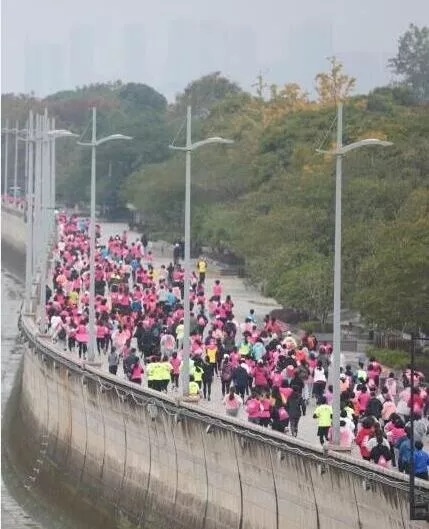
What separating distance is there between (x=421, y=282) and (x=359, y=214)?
15.6 m

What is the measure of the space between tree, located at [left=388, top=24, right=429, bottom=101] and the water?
181ft

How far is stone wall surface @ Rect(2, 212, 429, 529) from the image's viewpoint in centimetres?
3152

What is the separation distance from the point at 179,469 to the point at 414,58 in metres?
152

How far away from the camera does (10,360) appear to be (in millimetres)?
81062

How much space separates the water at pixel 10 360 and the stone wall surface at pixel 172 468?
0.96 meters

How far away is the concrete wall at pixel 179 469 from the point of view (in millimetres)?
31484

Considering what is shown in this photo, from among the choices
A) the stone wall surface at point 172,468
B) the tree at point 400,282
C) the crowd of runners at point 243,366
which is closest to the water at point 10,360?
the stone wall surface at point 172,468

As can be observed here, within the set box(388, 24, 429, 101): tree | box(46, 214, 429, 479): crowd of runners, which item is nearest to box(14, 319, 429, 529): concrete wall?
box(46, 214, 429, 479): crowd of runners

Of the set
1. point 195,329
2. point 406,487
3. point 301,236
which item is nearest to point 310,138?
point 301,236

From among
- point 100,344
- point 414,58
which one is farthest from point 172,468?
point 414,58

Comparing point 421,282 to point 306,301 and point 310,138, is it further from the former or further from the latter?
point 310,138

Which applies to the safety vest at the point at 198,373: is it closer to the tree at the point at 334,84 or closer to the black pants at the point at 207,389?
the black pants at the point at 207,389

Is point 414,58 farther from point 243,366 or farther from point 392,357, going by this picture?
point 243,366

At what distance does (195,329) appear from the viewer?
175 ft
